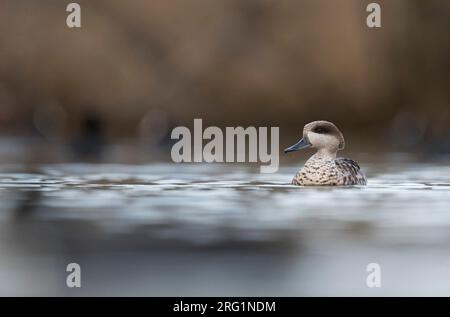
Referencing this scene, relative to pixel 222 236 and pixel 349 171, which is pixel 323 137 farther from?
pixel 222 236

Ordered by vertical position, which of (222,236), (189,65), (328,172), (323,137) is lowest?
(222,236)

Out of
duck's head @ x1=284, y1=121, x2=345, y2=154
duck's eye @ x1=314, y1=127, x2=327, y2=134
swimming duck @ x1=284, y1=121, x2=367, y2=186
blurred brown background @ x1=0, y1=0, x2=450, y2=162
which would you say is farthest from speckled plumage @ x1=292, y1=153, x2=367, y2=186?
blurred brown background @ x1=0, y1=0, x2=450, y2=162

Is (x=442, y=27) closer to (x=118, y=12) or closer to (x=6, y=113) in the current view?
(x=118, y=12)

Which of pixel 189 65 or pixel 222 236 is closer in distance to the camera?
pixel 222 236

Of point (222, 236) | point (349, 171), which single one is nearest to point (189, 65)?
point (349, 171)

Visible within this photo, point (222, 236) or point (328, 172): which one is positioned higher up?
point (328, 172)

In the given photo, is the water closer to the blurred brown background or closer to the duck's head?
the duck's head

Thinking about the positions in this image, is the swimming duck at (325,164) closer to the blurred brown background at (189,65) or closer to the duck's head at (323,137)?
the duck's head at (323,137)

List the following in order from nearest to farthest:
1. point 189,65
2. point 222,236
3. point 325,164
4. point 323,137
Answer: point 222,236 < point 325,164 < point 323,137 < point 189,65
